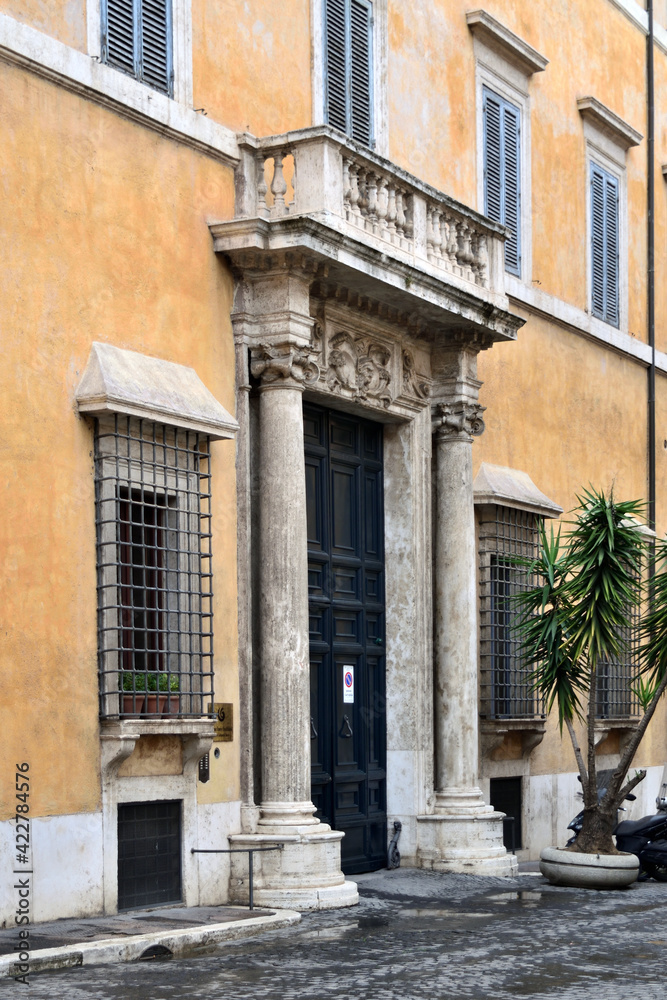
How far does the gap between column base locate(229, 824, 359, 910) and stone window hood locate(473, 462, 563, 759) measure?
388cm

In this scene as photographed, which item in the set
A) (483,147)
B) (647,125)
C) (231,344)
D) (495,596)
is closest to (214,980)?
(231,344)

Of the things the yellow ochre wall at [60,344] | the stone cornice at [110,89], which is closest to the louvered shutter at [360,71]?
the stone cornice at [110,89]

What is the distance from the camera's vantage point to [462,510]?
1412 centimetres

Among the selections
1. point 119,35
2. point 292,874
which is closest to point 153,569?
point 292,874

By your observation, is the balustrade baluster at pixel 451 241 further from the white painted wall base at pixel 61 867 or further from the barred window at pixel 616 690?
the white painted wall base at pixel 61 867

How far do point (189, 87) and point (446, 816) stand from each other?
258 inches

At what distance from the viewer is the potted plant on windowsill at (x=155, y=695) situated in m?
10.2

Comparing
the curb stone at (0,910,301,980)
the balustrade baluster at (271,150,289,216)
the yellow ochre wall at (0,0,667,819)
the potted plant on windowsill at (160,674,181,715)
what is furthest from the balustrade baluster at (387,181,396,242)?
the curb stone at (0,910,301,980)

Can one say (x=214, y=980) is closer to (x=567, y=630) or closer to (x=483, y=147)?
(x=567, y=630)

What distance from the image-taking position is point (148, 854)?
408 inches

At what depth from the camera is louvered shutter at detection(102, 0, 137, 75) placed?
34.7 ft

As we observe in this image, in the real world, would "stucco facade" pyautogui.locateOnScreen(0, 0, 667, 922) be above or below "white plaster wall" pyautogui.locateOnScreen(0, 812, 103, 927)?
above

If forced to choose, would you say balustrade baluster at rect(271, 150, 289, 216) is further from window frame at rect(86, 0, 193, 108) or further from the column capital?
the column capital

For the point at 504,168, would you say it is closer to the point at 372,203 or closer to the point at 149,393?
the point at 372,203
